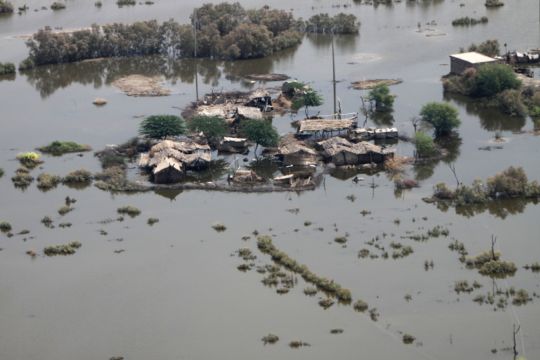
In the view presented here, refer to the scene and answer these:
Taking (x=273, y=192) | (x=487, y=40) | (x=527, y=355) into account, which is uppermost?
(x=487, y=40)

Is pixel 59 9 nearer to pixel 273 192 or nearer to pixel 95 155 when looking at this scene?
pixel 95 155

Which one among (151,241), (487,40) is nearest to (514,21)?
(487,40)

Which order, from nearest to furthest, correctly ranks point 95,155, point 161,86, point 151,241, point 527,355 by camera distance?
point 527,355, point 151,241, point 95,155, point 161,86

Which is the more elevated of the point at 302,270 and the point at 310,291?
the point at 302,270

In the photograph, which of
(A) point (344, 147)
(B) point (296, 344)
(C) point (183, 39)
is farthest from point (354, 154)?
(C) point (183, 39)

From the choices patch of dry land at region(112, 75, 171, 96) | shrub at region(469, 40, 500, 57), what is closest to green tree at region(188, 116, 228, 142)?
patch of dry land at region(112, 75, 171, 96)

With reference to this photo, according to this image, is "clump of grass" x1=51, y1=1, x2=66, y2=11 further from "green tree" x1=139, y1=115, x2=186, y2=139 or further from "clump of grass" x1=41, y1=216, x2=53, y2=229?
"clump of grass" x1=41, y1=216, x2=53, y2=229

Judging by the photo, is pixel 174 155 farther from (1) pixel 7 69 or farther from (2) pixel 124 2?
(2) pixel 124 2
